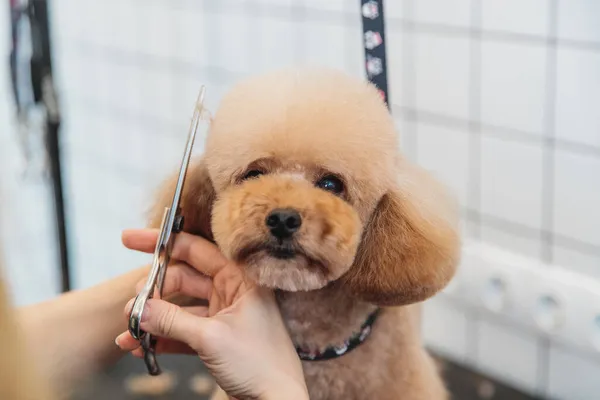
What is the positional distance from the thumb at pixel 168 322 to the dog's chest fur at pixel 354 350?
0.15 meters

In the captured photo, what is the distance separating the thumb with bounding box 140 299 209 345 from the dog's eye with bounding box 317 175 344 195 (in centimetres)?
17

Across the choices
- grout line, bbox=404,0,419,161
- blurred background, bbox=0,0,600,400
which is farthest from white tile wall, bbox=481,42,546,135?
grout line, bbox=404,0,419,161

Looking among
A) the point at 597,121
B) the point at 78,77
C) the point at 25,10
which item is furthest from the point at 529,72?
the point at 78,77

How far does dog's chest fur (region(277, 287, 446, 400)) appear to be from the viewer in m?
0.80

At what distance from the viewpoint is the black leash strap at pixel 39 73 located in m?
1.42

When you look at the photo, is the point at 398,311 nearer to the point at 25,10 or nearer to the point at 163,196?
the point at 163,196

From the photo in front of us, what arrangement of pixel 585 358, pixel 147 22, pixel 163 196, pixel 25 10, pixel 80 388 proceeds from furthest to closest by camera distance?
pixel 147 22
pixel 25 10
pixel 585 358
pixel 80 388
pixel 163 196

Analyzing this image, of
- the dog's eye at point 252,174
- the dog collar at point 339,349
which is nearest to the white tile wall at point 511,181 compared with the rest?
the dog collar at point 339,349

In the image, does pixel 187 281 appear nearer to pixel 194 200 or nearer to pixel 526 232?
pixel 194 200

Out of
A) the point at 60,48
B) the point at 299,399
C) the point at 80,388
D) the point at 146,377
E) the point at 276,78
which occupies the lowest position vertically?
the point at 146,377

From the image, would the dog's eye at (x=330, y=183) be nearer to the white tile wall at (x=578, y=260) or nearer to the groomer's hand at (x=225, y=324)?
the groomer's hand at (x=225, y=324)

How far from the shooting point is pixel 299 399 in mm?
703

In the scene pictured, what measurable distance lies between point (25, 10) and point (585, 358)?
1145mm

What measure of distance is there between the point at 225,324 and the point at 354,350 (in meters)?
0.17
